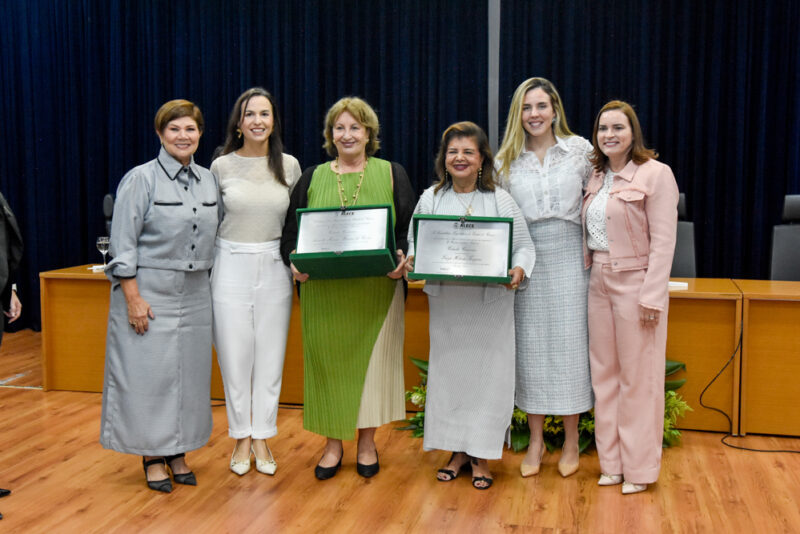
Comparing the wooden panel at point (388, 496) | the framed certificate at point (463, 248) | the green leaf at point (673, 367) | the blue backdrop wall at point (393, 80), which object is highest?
the blue backdrop wall at point (393, 80)

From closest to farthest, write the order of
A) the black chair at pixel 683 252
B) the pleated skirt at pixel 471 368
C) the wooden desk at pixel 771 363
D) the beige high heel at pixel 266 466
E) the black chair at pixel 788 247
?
the pleated skirt at pixel 471 368
the beige high heel at pixel 266 466
the wooden desk at pixel 771 363
the black chair at pixel 788 247
the black chair at pixel 683 252

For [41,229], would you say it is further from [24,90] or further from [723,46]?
[723,46]

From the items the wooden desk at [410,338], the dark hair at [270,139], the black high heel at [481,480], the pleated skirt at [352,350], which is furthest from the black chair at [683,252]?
the dark hair at [270,139]

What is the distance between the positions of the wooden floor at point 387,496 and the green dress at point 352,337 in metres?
0.28

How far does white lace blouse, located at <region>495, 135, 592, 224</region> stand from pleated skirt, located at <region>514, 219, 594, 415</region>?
0.16 ft

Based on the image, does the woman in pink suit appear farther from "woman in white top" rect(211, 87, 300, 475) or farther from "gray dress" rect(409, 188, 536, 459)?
"woman in white top" rect(211, 87, 300, 475)

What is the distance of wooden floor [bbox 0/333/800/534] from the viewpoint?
8.03 feet

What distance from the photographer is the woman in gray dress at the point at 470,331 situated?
2619mm

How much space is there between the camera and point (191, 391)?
2711 millimetres

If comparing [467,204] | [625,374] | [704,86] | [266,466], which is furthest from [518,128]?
[704,86]

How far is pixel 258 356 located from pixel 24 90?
478 cm

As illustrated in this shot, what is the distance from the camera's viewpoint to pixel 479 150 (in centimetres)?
260

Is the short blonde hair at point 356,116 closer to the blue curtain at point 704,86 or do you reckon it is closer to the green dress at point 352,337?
the green dress at point 352,337

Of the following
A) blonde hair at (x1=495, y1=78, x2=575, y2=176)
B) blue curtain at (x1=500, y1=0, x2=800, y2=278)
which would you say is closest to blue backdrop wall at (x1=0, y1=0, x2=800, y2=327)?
blue curtain at (x1=500, y1=0, x2=800, y2=278)
